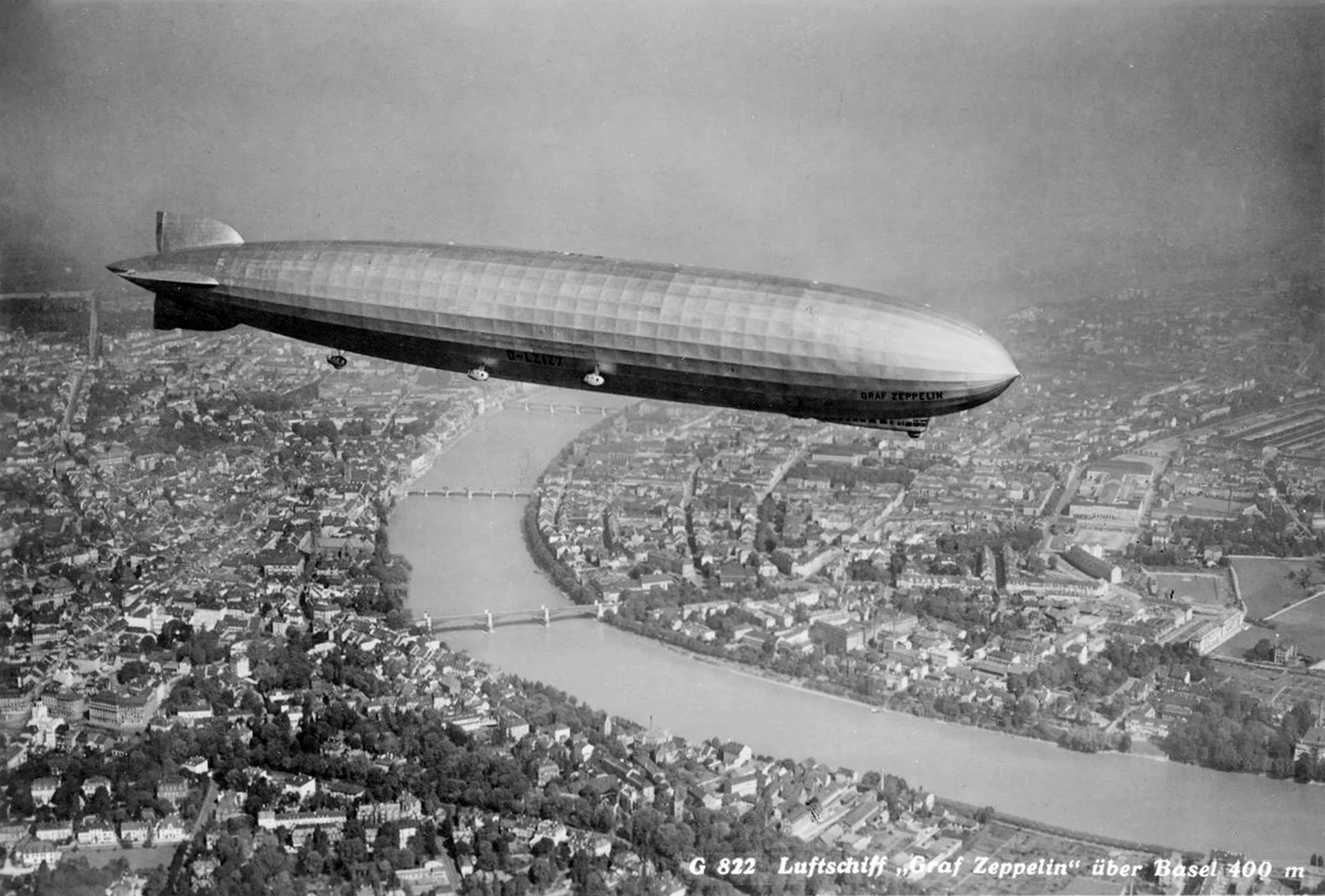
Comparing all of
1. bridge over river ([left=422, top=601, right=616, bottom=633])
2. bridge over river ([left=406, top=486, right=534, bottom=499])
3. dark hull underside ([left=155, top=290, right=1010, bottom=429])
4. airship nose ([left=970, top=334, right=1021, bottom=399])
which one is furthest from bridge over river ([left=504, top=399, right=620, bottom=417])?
airship nose ([left=970, top=334, right=1021, bottom=399])

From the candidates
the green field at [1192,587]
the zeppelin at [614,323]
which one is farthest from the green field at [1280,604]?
the zeppelin at [614,323]

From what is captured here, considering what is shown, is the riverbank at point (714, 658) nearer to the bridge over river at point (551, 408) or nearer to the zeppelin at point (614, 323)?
the bridge over river at point (551, 408)

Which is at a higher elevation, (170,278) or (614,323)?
(170,278)

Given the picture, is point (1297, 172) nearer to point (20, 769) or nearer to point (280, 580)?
point (280, 580)

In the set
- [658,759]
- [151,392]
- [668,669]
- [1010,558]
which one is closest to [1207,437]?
[1010,558]

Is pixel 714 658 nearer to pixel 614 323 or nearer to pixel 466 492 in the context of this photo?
pixel 466 492

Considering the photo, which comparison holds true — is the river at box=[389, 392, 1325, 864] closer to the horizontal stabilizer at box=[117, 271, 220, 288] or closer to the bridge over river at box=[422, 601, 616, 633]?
the bridge over river at box=[422, 601, 616, 633]

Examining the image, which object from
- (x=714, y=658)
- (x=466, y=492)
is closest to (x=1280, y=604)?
(x=714, y=658)
